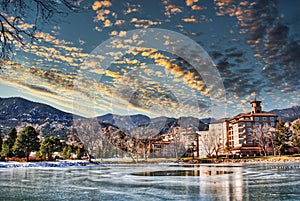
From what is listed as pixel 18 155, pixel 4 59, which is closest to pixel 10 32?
pixel 4 59

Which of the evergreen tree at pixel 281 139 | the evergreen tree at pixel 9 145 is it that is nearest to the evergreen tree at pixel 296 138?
the evergreen tree at pixel 281 139

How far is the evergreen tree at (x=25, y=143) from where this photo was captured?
42.0 meters

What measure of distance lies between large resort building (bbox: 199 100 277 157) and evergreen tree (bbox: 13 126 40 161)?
35.1m

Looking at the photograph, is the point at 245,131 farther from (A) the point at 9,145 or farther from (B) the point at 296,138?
(A) the point at 9,145

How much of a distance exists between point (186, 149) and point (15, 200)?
222ft

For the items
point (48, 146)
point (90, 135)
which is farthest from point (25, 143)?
point (90, 135)

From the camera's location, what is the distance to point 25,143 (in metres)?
42.4

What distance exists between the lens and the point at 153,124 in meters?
81.8

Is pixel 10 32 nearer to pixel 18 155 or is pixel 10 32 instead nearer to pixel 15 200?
pixel 15 200

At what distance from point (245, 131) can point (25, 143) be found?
4508 cm

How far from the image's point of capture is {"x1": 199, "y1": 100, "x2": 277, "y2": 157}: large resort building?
215ft

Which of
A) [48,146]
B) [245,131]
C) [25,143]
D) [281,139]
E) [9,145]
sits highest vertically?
[245,131]

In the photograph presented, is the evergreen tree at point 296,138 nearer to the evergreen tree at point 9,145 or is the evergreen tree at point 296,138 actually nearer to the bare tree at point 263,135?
the bare tree at point 263,135

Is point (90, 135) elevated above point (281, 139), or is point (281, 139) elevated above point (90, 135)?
point (90, 135)
